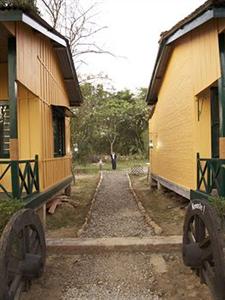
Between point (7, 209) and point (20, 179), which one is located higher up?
point (20, 179)

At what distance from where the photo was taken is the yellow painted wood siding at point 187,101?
8.25m

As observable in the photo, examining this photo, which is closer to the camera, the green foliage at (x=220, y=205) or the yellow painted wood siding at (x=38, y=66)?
the green foliage at (x=220, y=205)

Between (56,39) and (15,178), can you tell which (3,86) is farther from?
(15,178)

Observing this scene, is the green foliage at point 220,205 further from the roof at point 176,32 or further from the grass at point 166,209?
the roof at point 176,32

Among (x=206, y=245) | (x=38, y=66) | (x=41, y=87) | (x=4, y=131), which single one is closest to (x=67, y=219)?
(x=4, y=131)

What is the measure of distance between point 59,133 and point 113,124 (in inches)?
1020

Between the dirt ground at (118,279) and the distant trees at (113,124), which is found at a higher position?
the distant trees at (113,124)

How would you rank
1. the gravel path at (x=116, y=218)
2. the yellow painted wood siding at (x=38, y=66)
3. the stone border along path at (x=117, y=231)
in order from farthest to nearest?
the gravel path at (x=116, y=218) < the yellow painted wood siding at (x=38, y=66) < the stone border along path at (x=117, y=231)

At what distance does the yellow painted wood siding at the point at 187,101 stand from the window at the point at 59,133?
3.94m

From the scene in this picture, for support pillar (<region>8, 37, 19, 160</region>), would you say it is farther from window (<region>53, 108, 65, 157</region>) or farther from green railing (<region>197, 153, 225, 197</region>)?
window (<region>53, 108, 65, 157</region>)

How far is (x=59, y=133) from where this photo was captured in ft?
45.7

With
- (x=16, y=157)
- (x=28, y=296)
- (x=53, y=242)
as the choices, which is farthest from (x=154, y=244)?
(x=16, y=157)

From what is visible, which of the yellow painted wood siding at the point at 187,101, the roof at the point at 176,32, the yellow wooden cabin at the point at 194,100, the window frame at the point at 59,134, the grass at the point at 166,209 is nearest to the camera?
the roof at the point at 176,32

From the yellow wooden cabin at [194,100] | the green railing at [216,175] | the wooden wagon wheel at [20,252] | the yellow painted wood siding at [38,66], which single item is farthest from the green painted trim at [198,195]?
the yellow painted wood siding at [38,66]
